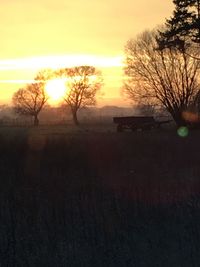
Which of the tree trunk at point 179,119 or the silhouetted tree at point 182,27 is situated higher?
the silhouetted tree at point 182,27

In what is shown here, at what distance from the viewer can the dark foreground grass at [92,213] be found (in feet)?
34.5

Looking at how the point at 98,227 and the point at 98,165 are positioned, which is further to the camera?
the point at 98,165

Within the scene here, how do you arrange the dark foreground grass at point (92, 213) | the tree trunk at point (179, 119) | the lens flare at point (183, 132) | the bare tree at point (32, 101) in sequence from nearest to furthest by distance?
1. the dark foreground grass at point (92, 213)
2. the lens flare at point (183, 132)
3. the tree trunk at point (179, 119)
4. the bare tree at point (32, 101)

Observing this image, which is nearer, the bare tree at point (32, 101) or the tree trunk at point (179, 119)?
the tree trunk at point (179, 119)

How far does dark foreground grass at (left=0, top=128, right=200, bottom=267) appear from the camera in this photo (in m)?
10.5

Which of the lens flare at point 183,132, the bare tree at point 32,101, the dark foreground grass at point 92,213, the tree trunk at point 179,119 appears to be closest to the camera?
the dark foreground grass at point 92,213

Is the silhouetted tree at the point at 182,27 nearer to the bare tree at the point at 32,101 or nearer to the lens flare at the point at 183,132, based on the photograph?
the lens flare at the point at 183,132

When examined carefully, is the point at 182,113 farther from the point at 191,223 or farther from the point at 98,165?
the point at 191,223

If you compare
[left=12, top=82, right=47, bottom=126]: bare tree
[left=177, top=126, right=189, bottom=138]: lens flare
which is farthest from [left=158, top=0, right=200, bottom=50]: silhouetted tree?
[left=12, top=82, right=47, bottom=126]: bare tree

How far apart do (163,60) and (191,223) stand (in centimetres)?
4791

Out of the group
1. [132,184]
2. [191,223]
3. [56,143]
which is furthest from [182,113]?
[191,223]

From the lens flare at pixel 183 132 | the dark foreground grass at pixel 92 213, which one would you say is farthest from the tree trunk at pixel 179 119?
the dark foreground grass at pixel 92 213

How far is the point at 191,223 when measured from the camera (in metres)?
12.0

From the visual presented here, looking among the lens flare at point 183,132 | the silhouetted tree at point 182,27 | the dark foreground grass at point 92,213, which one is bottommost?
the lens flare at point 183,132
